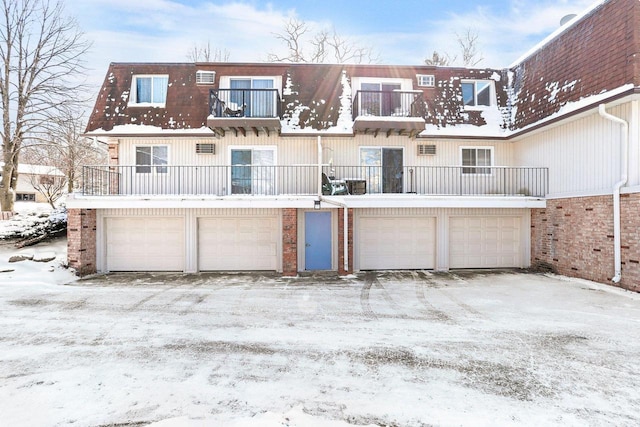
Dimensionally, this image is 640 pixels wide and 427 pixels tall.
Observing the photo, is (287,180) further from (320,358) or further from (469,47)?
(469,47)

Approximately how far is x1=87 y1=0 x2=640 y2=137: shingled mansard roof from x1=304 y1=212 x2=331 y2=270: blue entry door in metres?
3.12

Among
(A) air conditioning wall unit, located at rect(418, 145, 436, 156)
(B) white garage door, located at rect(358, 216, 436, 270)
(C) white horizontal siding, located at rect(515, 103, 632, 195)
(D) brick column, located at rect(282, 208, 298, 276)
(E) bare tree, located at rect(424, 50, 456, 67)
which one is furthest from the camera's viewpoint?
(E) bare tree, located at rect(424, 50, 456, 67)

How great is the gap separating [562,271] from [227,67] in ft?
43.8

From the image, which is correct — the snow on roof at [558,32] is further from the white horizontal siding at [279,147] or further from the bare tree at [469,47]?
the bare tree at [469,47]

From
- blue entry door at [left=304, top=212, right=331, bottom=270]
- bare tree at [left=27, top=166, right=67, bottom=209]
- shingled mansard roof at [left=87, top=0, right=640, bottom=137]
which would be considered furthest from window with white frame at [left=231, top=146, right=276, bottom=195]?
bare tree at [left=27, top=166, right=67, bottom=209]

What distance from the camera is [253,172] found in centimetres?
1235

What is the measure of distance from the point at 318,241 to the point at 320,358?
7.44 meters

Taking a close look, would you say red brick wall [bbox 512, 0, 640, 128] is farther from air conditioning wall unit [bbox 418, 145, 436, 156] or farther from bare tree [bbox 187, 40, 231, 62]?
bare tree [bbox 187, 40, 231, 62]

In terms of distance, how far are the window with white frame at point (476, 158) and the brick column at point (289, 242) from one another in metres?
6.73

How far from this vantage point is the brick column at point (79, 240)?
35.9 feet

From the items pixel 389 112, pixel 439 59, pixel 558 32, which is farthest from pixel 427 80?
pixel 439 59

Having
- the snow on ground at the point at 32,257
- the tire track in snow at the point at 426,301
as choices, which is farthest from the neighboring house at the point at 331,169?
the tire track in snow at the point at 426,301

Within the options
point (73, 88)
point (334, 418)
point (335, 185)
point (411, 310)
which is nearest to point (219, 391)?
point (334, 418)

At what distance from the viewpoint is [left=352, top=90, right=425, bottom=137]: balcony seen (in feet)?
37.9
